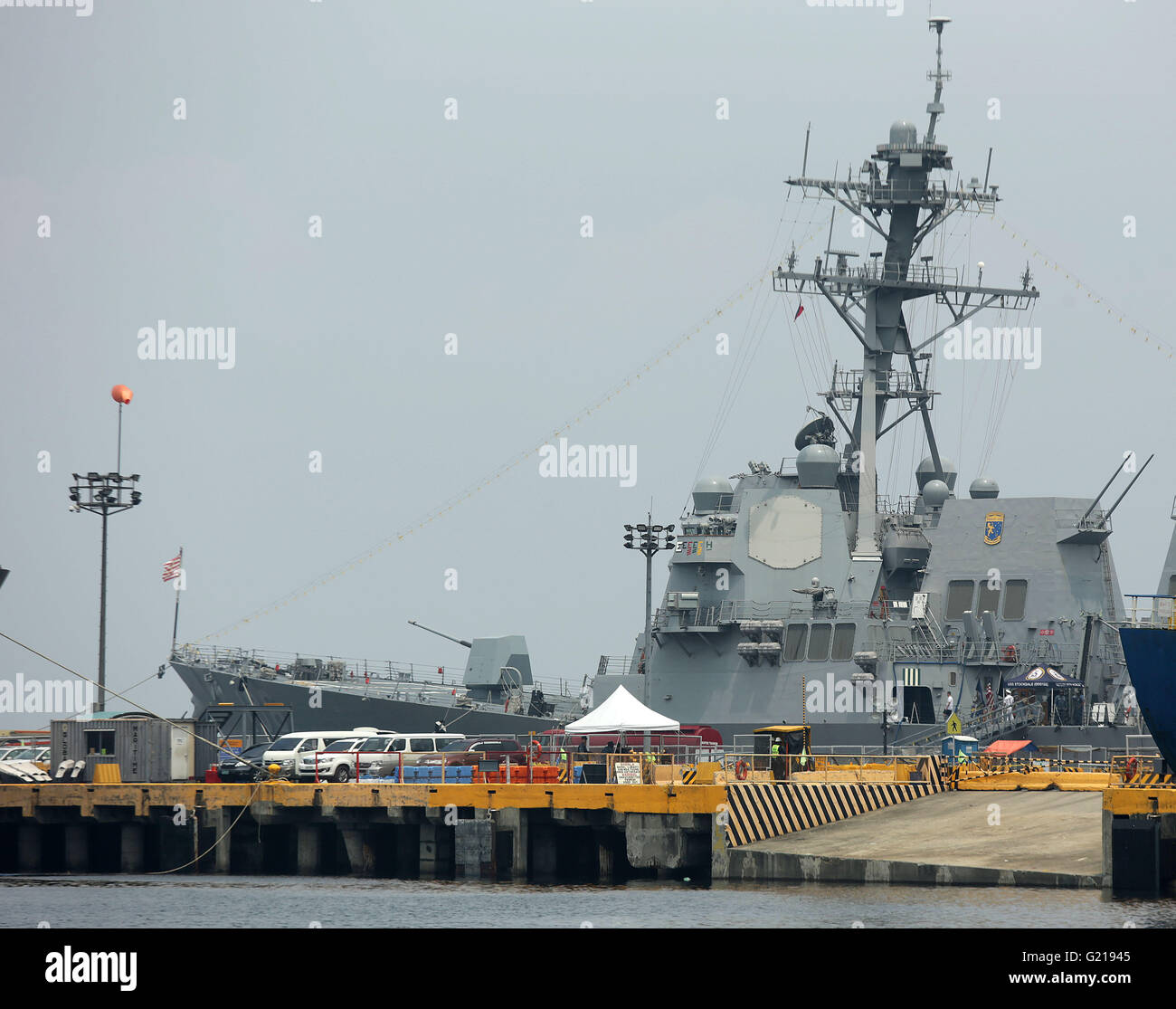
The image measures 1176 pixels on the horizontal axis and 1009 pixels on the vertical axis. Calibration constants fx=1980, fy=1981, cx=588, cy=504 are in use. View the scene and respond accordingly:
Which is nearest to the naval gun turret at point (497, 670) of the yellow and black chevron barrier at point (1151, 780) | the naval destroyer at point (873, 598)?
the naval destroyer at point (873, 598)

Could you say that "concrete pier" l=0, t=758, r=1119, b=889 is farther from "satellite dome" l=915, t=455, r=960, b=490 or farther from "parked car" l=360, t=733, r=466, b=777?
"satellite dome" l=915, t=455, r=960, b=490

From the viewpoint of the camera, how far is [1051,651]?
154 ft

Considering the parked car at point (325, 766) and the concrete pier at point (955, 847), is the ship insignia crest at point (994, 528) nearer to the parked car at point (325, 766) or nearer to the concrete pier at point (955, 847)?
the concrete pier at point (955, 847)

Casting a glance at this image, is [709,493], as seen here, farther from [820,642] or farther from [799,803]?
[799,803]

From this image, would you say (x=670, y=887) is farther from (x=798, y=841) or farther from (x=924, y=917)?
(x=924, y=917)

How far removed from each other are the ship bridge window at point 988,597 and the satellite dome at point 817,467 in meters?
5.03

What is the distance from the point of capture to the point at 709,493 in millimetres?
53062

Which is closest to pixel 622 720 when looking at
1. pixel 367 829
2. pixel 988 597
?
pixel 367 829

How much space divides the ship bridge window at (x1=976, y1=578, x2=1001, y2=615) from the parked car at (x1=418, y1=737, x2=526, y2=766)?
11.9 m

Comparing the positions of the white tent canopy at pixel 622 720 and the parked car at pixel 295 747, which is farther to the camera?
the white tent canopy at pixel 622 720

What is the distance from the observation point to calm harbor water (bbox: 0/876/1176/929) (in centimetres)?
2666

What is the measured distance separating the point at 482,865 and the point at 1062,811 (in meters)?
10.0

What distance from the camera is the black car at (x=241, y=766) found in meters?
38.2

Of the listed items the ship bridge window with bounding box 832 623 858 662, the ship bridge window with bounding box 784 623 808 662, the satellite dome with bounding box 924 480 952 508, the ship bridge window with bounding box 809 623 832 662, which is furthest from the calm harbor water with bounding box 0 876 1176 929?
the satellite dome with bounding box 924 480 952 508
